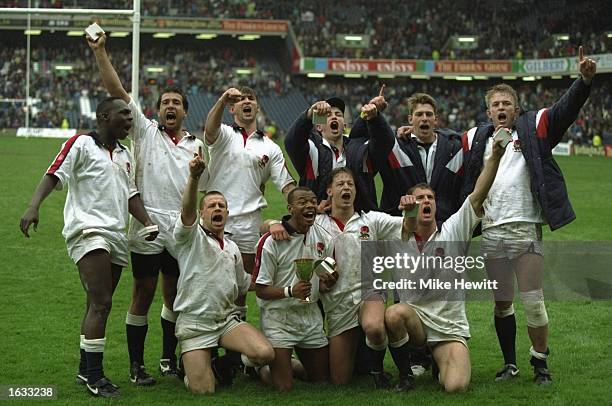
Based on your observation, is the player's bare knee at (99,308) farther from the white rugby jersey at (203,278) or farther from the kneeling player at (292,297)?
the kneeling player at (292,297)

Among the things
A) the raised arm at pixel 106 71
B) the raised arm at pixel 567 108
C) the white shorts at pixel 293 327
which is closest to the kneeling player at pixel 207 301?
the white shorts at pixel 293 327

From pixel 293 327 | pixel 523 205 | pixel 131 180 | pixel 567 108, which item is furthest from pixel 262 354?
pixel 567 108

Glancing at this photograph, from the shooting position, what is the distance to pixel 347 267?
662 cm

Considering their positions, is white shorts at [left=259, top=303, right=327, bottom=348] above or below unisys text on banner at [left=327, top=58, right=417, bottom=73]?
below

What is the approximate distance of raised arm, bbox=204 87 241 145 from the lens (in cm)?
657

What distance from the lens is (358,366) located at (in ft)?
22.4

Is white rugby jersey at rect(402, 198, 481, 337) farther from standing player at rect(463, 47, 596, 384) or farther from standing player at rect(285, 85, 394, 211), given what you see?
standing player at rect(285, 85, 394, 211)

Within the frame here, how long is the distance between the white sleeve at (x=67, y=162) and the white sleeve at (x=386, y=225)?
6.92 feet

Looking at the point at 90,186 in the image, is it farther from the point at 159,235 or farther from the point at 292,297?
the point at 292,297

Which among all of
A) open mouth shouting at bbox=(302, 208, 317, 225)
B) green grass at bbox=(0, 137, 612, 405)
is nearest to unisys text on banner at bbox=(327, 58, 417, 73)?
green grass at bbox=(0, 137, 612, 405)

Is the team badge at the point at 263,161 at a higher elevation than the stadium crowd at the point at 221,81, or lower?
lower

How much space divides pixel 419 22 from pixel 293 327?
5473cm

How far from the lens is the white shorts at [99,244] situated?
620 cm

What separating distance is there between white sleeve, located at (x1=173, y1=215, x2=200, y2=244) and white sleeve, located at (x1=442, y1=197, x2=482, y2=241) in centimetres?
174
